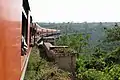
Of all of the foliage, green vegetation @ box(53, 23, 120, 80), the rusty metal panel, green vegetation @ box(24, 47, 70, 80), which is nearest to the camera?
the rusty metal panel

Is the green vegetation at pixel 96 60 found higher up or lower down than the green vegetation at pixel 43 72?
lower down

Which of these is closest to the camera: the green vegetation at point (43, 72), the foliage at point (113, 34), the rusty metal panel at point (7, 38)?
the rusty metal panel at point (7, 38)

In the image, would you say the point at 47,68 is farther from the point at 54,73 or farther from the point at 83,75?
the point at 83,75

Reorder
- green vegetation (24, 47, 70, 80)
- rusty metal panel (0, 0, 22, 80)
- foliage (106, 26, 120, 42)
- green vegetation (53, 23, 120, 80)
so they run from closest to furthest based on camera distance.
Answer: rusty metal panel (0, 0, 22, 80)
green vegetation (24, 47, 70, 80)
green vegetation (53, 23, 120, 80)
foliage (106, 26, 120, 42)

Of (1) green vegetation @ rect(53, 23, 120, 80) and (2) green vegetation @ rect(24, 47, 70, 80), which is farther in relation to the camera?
(1) green vegetation @ rect(53, 23, 120, 80)

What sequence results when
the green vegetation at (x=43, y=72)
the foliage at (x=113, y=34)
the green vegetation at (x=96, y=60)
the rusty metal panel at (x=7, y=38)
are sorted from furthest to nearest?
1. the foliage at (x=113, y=34)
2. the green vegetation at (x=96, y=60)
3. the green vegetation at (x=43, y=72)
4. the rusty metal panel at (x=7, y=38)

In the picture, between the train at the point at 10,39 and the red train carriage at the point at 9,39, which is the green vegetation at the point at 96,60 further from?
the red train carriage at the point at 9,39

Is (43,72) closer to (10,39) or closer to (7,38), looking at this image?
(10,39)

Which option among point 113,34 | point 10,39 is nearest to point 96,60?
point 113,34

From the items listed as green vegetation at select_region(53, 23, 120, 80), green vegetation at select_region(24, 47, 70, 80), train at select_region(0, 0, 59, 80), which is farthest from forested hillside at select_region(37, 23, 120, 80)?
train at select_region(0, 0, 59, 80)

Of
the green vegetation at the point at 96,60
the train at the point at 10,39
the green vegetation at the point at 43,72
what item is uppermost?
the train at the point at 10,39

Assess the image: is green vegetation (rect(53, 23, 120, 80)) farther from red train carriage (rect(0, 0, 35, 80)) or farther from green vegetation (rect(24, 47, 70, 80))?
red train carriage (rect(0, 0, 35, 80))

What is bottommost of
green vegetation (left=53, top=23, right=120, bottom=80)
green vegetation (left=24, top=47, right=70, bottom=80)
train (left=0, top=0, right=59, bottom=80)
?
green vegetation (left=53, top=23, right=120, bottom=80)

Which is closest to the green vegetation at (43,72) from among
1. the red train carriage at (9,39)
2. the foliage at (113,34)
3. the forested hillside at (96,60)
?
the forested hillside at (96,60)
